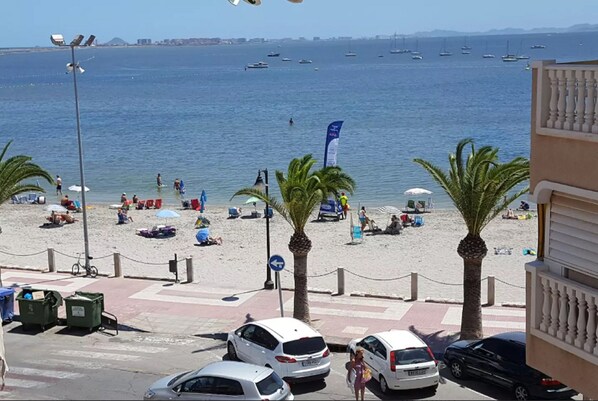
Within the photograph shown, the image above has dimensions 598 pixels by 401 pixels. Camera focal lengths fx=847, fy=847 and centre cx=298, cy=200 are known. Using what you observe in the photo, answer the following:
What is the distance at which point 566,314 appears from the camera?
8367mm

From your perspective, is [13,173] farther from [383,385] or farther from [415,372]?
[415,372]

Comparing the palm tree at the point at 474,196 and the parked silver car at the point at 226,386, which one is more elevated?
the palm tree at the point at 474,196

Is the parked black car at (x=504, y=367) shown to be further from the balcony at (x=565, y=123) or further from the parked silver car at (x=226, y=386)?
the balcony at (x=565, y=123)

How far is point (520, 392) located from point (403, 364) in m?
2.20

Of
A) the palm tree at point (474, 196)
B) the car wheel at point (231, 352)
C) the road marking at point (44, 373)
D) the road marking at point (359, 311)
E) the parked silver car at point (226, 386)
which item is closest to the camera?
the parked silver car at point (226, 386)

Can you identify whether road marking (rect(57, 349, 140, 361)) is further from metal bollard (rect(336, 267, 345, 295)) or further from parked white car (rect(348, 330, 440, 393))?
metal bollard (rect(336, 267, 345, 295))

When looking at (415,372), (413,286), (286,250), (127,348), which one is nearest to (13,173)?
(127,348)

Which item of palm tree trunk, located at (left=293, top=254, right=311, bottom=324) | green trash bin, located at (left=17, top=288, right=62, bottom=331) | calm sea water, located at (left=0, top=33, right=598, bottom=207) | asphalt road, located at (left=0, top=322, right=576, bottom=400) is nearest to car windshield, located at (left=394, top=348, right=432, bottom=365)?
asphalt road, located at (left=0, top=322, right=576, bottom=400)

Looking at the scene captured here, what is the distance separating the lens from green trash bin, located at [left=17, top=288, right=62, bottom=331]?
21.1 m

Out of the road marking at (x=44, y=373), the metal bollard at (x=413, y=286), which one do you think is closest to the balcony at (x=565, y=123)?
the road marking at (x=44, y=373)

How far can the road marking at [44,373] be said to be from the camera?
684 inches

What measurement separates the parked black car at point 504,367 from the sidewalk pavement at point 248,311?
220cm

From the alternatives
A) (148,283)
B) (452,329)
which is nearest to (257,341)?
(452,329)

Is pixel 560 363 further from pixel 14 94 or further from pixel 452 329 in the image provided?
pixel 14 94
